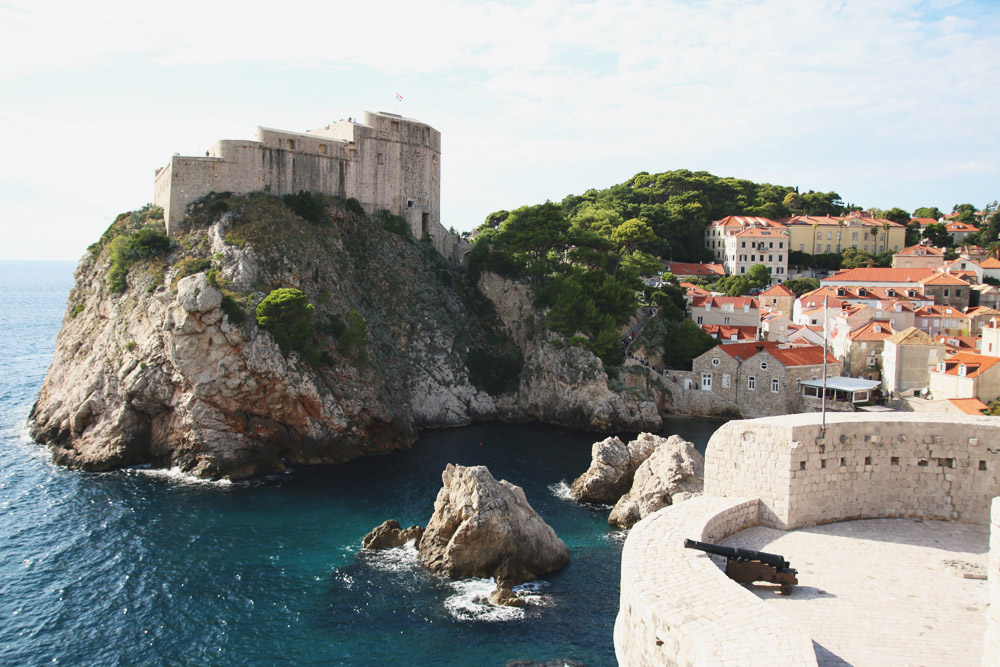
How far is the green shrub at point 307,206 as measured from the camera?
1737 inches

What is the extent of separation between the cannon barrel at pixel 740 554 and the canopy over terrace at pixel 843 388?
34.8 m

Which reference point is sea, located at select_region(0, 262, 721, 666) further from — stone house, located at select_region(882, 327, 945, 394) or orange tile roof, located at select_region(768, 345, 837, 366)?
stone house, located at select_region(882, 327, 945, 394)

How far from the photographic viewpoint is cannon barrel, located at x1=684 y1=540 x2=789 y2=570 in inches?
453

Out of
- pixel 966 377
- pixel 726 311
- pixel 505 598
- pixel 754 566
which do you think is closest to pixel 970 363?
pixel 966 377

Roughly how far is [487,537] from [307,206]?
93.3ft

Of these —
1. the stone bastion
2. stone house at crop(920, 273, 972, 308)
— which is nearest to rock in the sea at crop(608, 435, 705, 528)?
the stone bastion

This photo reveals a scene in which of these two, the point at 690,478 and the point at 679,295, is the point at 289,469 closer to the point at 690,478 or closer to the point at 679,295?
the point at 690,478

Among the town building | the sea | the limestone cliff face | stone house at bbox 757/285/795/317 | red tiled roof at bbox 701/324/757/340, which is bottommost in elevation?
the sea

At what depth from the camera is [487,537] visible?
75.5 ft

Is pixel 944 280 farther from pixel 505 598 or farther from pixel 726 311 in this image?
pixel 505 598

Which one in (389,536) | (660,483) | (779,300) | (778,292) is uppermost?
(778,292)

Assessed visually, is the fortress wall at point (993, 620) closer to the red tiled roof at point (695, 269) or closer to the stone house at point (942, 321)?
the stone house at point (942, 321)

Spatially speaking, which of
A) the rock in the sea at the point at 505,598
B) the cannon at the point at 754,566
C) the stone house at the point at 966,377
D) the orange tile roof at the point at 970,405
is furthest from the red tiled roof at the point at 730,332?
the cannon at the point at 754,566

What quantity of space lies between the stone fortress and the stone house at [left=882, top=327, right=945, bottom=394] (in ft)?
100
